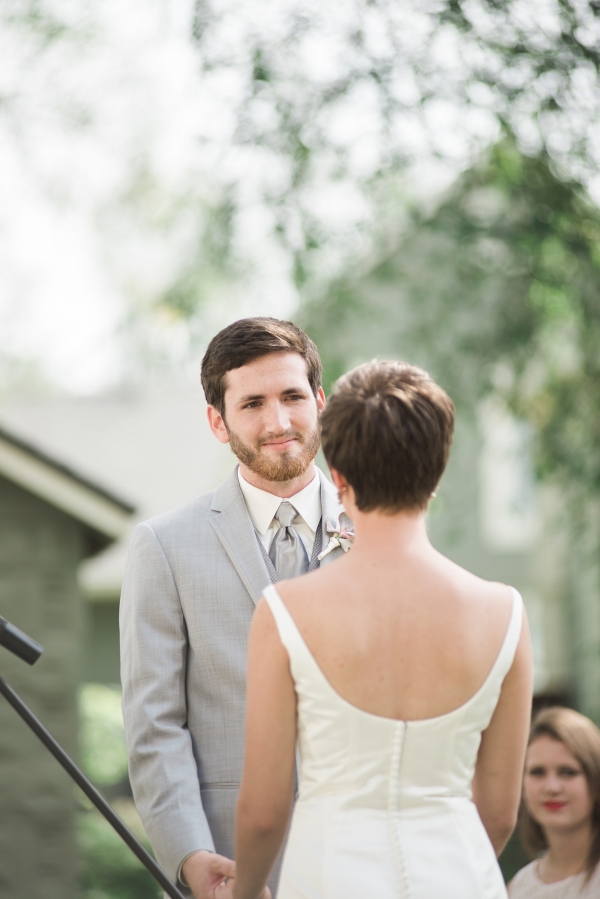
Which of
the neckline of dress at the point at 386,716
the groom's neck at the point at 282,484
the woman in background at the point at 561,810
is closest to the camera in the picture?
the neckline of dress at the point at 386,716

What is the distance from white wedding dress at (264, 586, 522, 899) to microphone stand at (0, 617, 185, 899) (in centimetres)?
26

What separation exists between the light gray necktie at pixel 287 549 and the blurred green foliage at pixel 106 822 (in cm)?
626

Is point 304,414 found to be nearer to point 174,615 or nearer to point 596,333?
point 174,615

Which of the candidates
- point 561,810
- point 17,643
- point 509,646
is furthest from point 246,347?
point 561,810

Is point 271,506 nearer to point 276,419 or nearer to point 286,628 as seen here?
point 276,419

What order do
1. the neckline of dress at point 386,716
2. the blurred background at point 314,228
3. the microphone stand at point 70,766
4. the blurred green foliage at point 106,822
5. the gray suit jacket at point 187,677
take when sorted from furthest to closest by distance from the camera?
the blurred green foliage at point 106,822, the blurred background at point 314,228, the gray suit jacket at point 187,677, the microphone stand at point 70,766, the neckline of dress at point 386,716

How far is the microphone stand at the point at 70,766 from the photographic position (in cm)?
188

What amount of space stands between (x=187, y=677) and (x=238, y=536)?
0.31 m

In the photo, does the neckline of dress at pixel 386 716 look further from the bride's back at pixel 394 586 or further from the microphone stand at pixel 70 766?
the microphone stand at pixel 70 766

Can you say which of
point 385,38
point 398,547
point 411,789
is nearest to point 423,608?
point 398,547

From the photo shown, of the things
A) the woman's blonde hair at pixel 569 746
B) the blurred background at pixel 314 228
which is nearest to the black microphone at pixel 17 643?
the woman's blonde hair at pixel 569 746

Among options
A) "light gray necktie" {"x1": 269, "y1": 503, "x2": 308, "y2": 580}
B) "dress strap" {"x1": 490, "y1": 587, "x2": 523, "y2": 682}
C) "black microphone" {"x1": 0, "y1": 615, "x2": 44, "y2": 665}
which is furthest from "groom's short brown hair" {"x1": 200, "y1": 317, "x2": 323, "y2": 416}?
"dress strap" {"x1": 490, "y1": 587, "x2": 523, "y2": 682}

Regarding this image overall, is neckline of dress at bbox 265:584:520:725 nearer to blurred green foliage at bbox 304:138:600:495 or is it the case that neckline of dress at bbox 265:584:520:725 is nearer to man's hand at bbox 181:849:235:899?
man's hand at bbox 181:849:235:899

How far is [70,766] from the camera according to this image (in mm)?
1896
